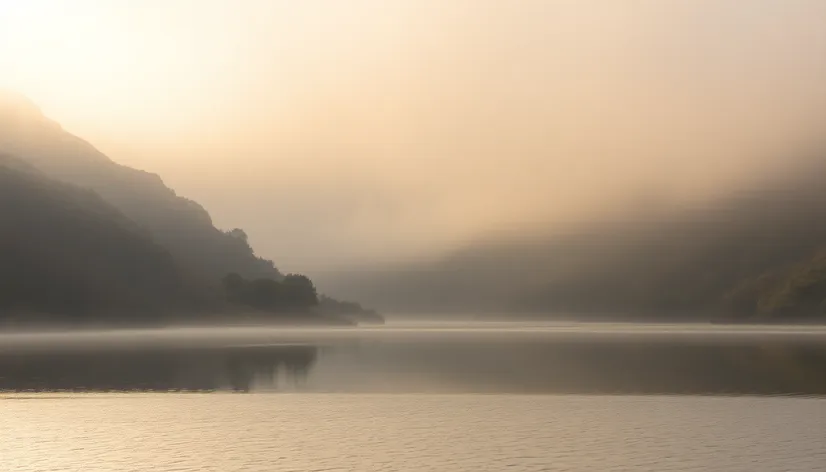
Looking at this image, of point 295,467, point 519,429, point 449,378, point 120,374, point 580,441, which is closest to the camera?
point 295,467

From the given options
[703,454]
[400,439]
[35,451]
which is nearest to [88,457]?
[35,451]

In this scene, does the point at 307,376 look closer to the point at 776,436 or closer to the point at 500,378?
the point at 500,378

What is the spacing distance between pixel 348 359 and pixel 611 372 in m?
42.4

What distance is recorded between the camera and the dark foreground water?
3994 cm

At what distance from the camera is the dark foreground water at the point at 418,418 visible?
39938mm

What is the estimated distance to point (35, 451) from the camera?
141 feet

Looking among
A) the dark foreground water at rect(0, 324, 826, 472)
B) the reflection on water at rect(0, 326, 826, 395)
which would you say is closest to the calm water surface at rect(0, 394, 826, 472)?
the dark foreground water at rect(0, 324, 826, 472)

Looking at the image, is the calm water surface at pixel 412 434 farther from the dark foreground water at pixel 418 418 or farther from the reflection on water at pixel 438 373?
the reflection on water at pixel 438 373

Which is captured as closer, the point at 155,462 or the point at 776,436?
the point at 155,462

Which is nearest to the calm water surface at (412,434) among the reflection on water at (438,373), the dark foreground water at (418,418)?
the dark foreground water at (418,418)

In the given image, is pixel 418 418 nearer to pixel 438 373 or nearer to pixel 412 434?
pixel 412 434

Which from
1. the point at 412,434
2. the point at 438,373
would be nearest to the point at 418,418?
the point at 412,434

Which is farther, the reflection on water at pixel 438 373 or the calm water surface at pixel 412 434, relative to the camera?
the reflection on water at pixel 438 373

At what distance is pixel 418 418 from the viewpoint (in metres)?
54.3
